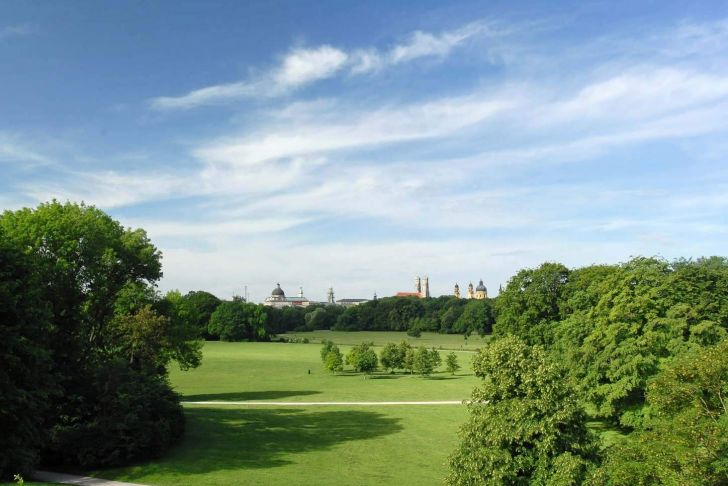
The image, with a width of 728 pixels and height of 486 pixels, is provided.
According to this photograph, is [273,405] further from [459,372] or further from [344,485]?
[459,372]

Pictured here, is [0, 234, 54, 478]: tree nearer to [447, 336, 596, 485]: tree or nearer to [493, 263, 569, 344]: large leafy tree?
[447, 336, 596, 485]: tree

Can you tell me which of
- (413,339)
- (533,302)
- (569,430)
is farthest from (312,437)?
(413,339)

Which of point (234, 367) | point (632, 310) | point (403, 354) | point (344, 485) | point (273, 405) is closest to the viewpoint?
point (344, 485)

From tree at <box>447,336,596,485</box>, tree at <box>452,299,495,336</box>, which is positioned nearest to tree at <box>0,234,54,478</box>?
tree at <box>447,336,596,485</box>

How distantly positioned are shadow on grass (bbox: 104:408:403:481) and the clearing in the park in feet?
0.17

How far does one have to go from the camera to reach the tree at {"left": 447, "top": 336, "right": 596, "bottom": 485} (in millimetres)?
15250

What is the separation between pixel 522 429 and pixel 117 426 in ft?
60.1

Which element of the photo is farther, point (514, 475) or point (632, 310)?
point (632, 310)

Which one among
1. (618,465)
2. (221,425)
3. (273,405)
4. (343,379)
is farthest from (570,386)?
(343,379)

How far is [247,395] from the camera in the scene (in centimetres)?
4828

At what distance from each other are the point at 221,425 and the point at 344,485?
1350cm

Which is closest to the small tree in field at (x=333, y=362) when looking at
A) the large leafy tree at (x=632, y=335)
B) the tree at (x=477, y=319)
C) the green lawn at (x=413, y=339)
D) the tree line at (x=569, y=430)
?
the green lawn at (x=413, y=339)

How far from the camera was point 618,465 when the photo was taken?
15.2 m

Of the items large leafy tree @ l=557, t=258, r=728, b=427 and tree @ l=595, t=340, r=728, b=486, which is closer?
tree @ l=595, t=340, r=728, b=486
